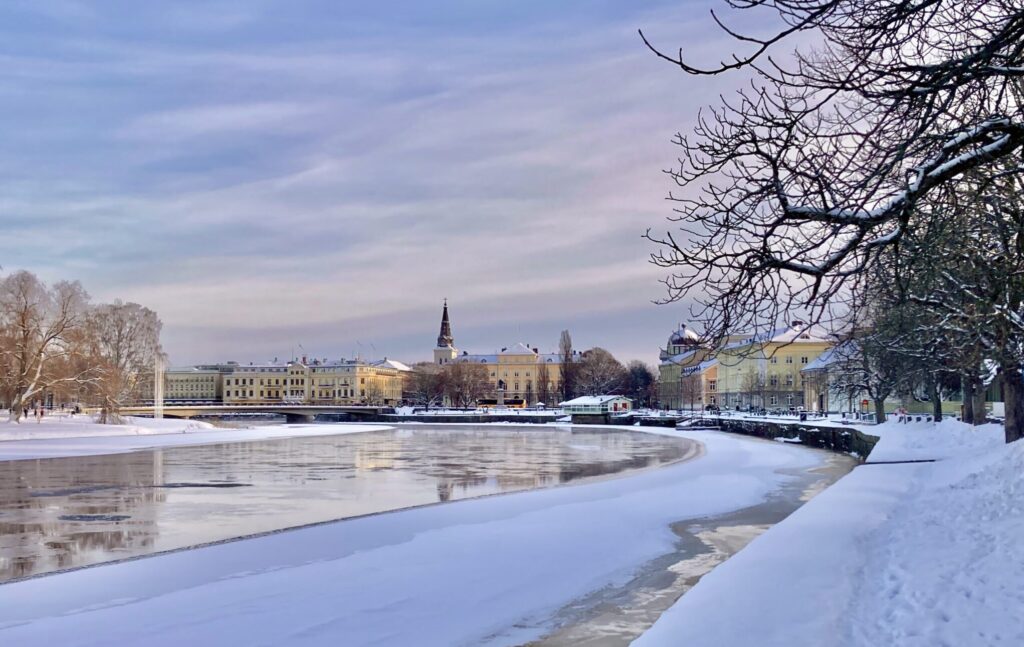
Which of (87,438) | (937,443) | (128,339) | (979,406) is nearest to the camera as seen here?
(937,443)

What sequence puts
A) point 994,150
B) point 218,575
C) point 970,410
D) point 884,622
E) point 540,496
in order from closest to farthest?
point 994,150 → point 884,622 → point 218,575 → point 540,496 → point 970,410

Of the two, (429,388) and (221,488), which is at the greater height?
(429,388)

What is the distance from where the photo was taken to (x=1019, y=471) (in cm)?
1562

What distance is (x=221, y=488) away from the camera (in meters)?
26.3

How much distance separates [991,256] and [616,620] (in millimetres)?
10110

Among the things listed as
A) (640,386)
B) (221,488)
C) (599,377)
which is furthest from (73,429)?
(640,386)

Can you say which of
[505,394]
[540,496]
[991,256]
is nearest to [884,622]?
[991,256]

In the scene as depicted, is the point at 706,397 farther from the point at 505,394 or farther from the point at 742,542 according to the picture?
the point at 742,542

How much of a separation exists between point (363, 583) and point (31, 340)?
61.1m

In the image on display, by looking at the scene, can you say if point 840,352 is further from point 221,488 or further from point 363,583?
point 363,583

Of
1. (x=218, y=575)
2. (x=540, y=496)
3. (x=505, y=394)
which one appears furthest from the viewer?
(x=505, y=394)

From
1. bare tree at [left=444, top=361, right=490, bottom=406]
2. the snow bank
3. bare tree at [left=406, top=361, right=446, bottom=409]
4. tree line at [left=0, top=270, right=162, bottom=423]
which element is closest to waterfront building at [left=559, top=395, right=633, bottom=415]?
bare tree at [left=406, top=361, right=446, bottom=409]

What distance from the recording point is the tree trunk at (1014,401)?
25.8 m

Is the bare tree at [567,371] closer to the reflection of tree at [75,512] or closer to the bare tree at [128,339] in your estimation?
the bare tree at [128,339]
